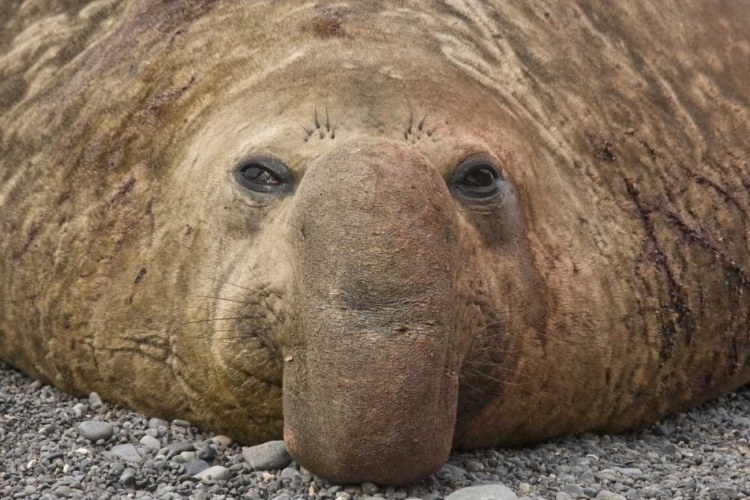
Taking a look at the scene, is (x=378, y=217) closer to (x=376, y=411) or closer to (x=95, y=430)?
(x=376, y=411)

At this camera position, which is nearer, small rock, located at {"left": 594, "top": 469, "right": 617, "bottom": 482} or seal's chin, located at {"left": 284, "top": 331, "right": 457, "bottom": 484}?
seal's chin, located at {"left": 284, "top": 331, "right": 457, "bottom": 484}

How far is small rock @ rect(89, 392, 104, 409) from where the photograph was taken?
5016 millimetres

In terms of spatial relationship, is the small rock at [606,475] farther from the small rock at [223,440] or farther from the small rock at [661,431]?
the small rock at [223,440]

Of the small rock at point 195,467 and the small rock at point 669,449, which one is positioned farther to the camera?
the small rock at point 669,449

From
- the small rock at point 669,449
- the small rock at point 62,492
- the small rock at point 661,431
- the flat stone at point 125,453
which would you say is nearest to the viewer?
the small rock at point 62,492

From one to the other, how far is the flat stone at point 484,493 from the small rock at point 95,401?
153 cm

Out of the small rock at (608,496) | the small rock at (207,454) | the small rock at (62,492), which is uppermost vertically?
the small rock at (207,454)

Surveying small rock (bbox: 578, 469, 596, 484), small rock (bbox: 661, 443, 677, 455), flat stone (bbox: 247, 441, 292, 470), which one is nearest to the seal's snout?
flat stone (bbox: 247, 441, 292, 470)

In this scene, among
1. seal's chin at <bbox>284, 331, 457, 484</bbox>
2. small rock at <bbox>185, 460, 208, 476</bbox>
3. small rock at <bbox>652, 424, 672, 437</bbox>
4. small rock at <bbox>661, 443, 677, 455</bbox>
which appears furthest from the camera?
small rock at <bbox>652, 424, 672, 437</bbox>

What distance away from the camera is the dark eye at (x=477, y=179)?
14.5 feet

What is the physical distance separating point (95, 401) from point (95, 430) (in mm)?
378

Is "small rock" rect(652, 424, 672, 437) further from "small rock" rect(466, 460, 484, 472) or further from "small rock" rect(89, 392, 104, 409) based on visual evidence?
"small rock" rect(89, 392, 104, 409)

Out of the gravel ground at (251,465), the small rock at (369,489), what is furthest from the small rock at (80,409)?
the small rock at (369,489)

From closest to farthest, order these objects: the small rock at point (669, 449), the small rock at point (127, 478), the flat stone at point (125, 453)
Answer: the small rock at point (127, 478), the flat stone at point (125, 453), the small rock at point (669, 449)
